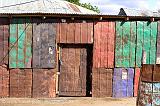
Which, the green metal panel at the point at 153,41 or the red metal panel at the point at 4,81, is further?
the green metal panel at the point at 153,41

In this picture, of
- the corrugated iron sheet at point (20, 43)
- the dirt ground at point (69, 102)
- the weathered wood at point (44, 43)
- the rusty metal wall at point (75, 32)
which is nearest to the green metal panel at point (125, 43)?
the rusty metal wall at point (75, 32)

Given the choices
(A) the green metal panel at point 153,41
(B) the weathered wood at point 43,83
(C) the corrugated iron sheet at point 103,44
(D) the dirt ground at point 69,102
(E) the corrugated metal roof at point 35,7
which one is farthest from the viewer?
(E) the corrugated metal roof at point 35,7

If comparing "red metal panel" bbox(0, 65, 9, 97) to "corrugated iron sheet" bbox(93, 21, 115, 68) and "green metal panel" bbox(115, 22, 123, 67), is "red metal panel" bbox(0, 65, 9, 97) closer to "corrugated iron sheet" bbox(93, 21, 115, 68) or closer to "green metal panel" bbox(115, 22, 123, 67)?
"corrugated iron sheet" bbox(93, 21, 115, 68)

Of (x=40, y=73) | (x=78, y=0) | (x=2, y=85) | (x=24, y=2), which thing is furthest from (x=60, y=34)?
(x=78, y=0)

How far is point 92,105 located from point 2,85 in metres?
4.10

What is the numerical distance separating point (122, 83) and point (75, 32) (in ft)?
10.0

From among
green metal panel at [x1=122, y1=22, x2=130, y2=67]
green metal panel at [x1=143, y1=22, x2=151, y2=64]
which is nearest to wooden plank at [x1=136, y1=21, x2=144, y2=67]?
green metal panel at [x1=143, y1=22, x2=151, y2=64]

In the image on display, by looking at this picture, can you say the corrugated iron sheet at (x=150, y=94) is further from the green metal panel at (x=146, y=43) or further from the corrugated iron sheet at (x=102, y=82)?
the green metal panel at (x=146, y=43)

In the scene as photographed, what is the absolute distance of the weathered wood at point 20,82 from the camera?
17.1 meters

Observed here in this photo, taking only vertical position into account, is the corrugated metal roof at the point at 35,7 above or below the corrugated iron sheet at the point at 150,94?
above

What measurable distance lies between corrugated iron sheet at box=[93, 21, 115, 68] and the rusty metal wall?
35 centimetres

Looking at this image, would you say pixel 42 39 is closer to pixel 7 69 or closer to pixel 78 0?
pixel 7 69

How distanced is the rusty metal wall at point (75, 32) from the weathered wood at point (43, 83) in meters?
1.47

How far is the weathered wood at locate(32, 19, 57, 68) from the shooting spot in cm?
1712
